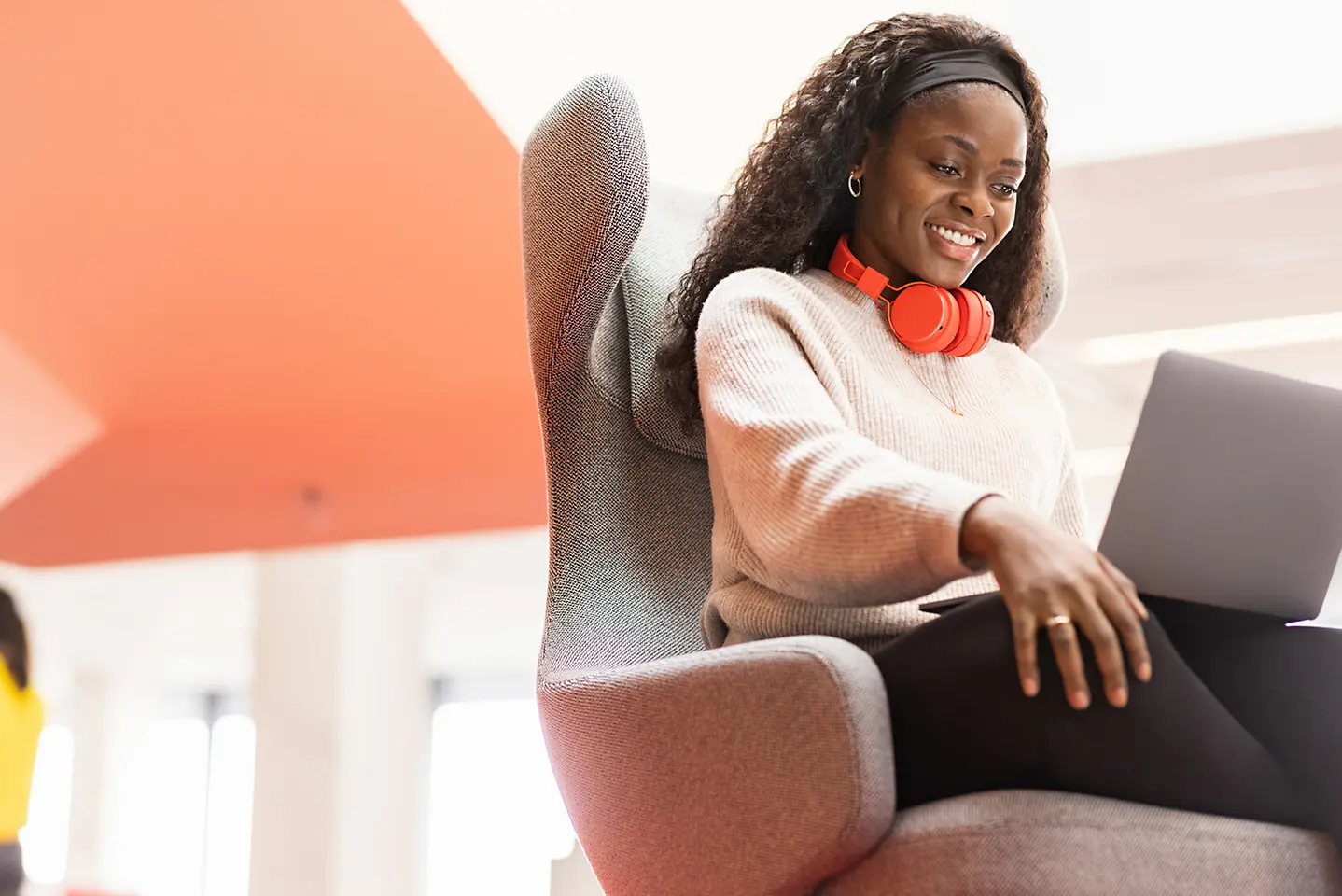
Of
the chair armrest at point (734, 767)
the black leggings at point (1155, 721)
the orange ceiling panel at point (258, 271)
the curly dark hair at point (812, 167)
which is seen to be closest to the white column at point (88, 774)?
the orange ceiling panel at point (258, 271)

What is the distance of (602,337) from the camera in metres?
1.48

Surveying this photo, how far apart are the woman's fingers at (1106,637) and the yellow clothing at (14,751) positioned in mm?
2419

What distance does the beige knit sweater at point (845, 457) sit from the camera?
3.29 ft

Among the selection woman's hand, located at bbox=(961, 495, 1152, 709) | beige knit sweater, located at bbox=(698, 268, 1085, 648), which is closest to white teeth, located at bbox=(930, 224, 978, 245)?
beige knit sweater, located at bbox=(698, 268, 1085, 648)

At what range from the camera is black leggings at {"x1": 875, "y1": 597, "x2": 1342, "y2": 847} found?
3.04ft

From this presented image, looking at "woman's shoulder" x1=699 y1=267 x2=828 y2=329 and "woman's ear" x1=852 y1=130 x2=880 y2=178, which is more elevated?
"woman's ear" x1=852 y1=130 x2=880 y2=178

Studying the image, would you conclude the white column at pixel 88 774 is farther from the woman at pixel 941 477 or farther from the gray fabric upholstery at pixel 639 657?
the woman at pixel 941 477

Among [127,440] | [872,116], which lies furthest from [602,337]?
[127,440]

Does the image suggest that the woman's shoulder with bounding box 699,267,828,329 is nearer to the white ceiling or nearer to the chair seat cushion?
the chair seat cushion

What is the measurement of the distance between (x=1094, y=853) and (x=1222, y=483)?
0.27 metres

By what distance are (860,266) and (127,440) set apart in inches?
137

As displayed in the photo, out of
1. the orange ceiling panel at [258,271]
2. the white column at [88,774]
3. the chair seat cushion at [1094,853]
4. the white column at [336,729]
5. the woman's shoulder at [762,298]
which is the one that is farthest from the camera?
the white column at [88,774]

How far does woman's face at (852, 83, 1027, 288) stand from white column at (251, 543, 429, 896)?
5068 millimetres

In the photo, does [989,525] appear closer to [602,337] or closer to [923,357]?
[923,357]
